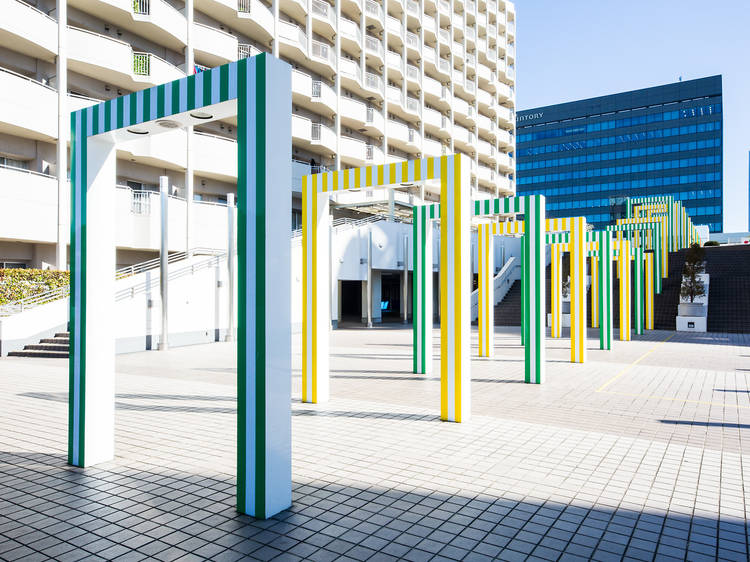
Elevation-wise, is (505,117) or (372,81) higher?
(505,117)

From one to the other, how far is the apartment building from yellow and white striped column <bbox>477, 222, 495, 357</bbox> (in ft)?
30.2

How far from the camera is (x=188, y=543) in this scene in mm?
4363

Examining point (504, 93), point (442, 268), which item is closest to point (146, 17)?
point (442, 268)

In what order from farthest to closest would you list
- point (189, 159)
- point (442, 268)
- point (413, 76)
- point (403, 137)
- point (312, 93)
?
point (413, 76), point (403, 137), point (312, 93), point (189, 159), point (442, 268)

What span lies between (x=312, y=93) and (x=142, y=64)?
35.1ft

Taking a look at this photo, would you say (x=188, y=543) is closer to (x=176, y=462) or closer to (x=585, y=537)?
(x=176, y=462)

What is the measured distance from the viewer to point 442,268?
8.70 meters

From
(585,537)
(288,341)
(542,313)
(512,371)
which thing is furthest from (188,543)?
(512,371)

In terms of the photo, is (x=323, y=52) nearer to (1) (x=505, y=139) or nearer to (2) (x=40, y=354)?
(2) (x=40, y=354)

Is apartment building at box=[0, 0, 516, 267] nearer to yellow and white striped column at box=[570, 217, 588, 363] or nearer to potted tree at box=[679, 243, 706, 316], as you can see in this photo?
yellow and white striped column at box=[570, 217, 588, 363]

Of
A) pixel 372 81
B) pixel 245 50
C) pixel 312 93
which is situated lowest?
pixel 312 93

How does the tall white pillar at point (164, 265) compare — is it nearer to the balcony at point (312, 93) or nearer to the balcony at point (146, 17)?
the balcony at point (146, 17)

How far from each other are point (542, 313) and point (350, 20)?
32.4 metres

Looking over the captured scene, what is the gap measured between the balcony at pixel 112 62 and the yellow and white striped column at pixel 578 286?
53.3 feet
